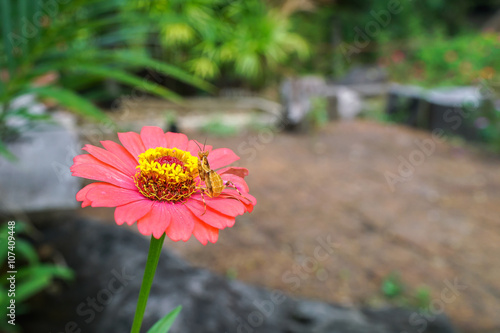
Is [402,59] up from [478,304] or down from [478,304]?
down

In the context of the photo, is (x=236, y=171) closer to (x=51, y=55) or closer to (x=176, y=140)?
(x=176, y=140)

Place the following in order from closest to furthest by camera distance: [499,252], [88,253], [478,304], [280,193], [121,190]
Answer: [121,190]
[88,253]
[478,304]
[499,252]
[280,193]

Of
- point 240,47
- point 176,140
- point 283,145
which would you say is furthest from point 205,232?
point 240,47

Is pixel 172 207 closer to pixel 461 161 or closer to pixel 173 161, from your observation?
pixel 173 161

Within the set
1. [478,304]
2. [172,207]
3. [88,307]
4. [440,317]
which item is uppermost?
[172,207]

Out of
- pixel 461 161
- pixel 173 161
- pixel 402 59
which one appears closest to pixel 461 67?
pixel 402 59

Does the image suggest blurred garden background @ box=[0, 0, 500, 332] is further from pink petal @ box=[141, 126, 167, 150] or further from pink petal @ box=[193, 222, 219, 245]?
pink petal @ box=[193, 222, 219, 245]

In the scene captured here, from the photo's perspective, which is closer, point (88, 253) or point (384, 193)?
point (88, 253)

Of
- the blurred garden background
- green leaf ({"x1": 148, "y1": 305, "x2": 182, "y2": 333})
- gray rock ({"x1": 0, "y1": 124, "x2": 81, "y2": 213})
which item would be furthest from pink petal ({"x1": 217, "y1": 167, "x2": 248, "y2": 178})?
gray rock ({"x1": 0, "y1": 124, "x2": 81, "y2": 213})
